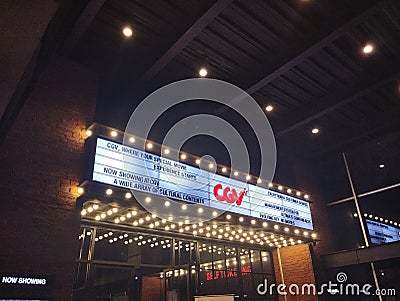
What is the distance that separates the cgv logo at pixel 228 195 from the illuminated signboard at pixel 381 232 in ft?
16.8

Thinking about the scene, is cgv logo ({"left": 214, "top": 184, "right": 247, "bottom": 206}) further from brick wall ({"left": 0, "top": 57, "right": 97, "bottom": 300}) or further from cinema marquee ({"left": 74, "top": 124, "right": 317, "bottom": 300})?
brick wall ({"left": 0, "top": 57, "right": 97, "bottom": 300})

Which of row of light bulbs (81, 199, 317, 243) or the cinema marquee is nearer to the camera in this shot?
the cinema marquee

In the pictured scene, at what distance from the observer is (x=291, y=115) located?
9.15 meters

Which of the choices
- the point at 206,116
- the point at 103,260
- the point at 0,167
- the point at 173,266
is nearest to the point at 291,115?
the point at 206,116

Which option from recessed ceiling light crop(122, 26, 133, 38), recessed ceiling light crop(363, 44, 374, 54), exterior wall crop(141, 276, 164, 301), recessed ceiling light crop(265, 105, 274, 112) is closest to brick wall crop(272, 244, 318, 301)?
exterior wall crop(141, 276, 164, 301)

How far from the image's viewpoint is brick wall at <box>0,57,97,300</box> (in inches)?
191

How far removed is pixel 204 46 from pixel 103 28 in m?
2.05

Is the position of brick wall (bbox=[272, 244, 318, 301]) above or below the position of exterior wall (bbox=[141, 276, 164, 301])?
above

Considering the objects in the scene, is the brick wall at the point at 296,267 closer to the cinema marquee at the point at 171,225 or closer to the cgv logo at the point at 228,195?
the cinema marquee at the point at 171,225

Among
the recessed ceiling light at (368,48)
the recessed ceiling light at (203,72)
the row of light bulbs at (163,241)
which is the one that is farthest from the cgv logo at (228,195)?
the recessed ceiling light at (368,48)

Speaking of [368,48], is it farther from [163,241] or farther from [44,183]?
[44,183]

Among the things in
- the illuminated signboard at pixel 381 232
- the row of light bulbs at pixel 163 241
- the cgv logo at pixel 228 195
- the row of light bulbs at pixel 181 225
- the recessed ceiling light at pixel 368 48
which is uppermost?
the recessed ceiling light at pixel 368 48

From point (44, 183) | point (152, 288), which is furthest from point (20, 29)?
point (152, 288)

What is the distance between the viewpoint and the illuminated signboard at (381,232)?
33.4 ft
